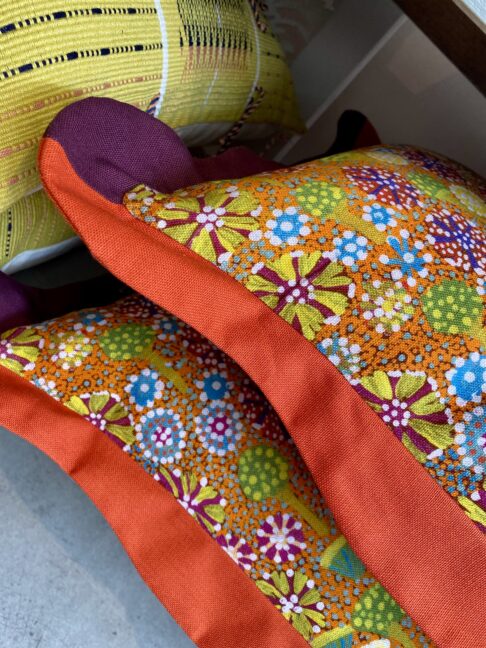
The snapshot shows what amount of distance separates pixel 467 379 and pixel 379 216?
0.46 ft

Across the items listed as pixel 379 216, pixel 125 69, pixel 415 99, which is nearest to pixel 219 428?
pixel 379 216

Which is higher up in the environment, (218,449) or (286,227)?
(286,227)

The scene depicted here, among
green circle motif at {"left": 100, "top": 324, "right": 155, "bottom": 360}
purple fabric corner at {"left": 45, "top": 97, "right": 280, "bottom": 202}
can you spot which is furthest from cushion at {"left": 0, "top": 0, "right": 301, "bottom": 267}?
green circle motif at {"left": 100, "top": 324, "right": 155, "bottom": 360}

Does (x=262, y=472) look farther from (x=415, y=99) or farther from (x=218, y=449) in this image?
(x=415, y=99)

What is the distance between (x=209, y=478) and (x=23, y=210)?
31cm

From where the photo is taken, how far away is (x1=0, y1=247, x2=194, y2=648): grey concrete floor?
0.59 metres

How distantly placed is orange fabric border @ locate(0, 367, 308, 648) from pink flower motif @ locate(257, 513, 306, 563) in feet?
0.10

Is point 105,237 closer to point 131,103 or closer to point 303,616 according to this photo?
point 131,103

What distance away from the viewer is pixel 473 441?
1.52 ft

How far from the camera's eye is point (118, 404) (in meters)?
0.56

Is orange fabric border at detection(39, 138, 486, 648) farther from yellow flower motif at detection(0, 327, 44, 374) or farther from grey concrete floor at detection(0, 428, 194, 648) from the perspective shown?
grey concrete floor at detection(0, 428, 194, 648)

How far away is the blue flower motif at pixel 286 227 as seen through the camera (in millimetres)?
482

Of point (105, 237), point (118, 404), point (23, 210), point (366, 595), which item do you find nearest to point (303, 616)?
point (366, 595)

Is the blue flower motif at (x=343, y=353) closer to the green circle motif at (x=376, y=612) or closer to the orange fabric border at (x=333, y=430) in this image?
the orange fabric border at (x=333, y=430)
